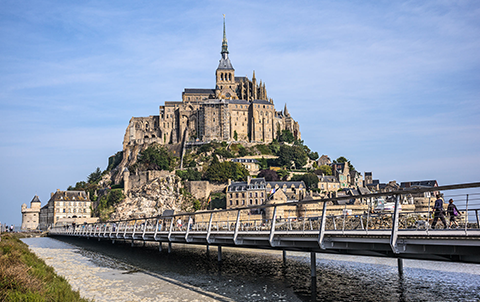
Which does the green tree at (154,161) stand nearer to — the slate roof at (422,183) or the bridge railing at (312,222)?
the bridge railing at (312,222)

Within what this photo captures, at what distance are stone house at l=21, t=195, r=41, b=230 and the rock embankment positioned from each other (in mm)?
27989

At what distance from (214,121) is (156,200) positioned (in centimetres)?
3639

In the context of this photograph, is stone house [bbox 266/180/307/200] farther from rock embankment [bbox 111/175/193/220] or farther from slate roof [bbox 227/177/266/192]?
rock embankment [bbox 111/175/193/220]

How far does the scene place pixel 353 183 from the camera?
100m

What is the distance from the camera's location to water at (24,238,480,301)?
1916 centimetres

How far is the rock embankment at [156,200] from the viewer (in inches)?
3332

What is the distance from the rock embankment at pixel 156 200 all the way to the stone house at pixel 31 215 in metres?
28.0

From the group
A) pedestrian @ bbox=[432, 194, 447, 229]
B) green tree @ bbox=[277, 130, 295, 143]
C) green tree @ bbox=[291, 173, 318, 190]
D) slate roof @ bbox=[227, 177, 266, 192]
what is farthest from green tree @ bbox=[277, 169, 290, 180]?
pedestrian @ bbox=[432, 194, 447, 229]

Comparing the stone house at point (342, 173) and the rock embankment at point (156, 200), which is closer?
the rock embankment at point (156, 200)

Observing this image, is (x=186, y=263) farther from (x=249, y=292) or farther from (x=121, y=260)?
(x=249, y=292)

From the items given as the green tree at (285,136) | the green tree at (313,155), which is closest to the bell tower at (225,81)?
the green tree at (285,136)

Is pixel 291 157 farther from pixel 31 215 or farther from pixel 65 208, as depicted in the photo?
pixel 31 215

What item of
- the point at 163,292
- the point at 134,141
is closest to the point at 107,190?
the point at 134,141

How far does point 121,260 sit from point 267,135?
278 ft
